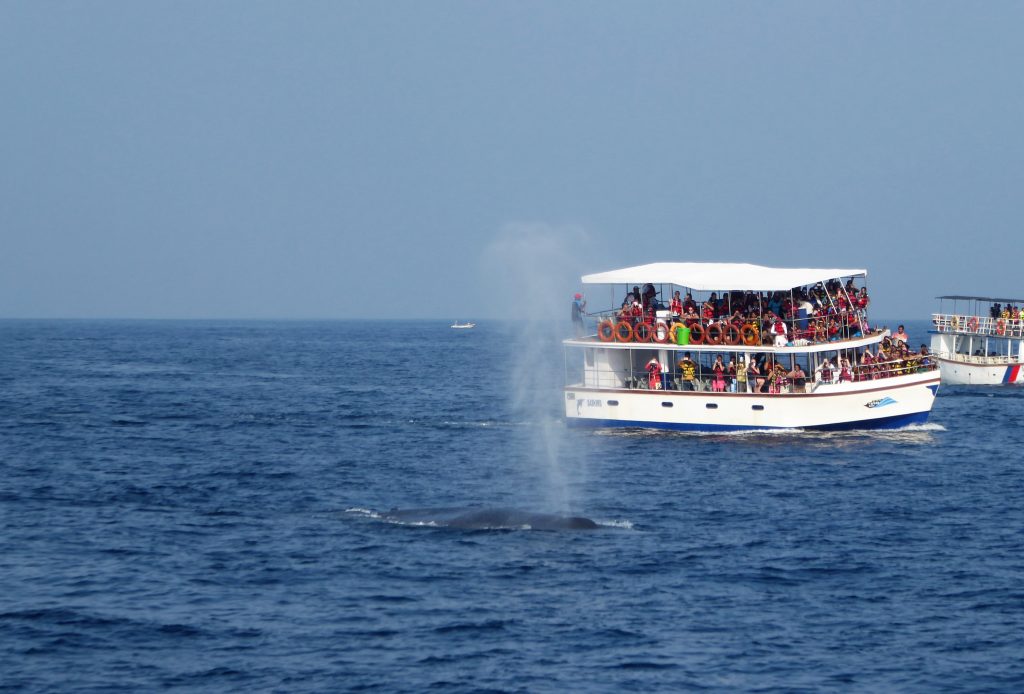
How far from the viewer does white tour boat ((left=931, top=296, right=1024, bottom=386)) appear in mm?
85062

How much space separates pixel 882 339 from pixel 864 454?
796 cm

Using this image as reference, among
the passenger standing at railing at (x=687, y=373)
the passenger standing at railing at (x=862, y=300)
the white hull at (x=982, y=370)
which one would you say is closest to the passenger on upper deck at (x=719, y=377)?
the passenger standing at railing at (x=687, y=373)

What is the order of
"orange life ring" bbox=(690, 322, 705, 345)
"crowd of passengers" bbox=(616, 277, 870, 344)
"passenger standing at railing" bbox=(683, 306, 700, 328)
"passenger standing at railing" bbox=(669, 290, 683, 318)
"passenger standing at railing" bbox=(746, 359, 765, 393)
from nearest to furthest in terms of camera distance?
"passenger standing at railing" bbox=(746, 359, 765, 393), "crowd of passengers" bbox=(616, 277, 870, 344), "orange life ring" bbox=(690, 322, 705, 345), "passenger standing at railing" bbox=(683, 306, 700, 328), "passenger standing at railing" bbox=(669, 290, 683, 318)

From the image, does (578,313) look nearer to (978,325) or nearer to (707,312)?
(707,312)

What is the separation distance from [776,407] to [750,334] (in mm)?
3253

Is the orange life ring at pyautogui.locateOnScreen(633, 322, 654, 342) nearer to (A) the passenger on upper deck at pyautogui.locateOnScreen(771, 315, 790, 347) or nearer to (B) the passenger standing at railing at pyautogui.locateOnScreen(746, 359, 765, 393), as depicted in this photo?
(B) the passenger standing at railing at pyautogui.locateOnScreen(746, 359, 765, 393)

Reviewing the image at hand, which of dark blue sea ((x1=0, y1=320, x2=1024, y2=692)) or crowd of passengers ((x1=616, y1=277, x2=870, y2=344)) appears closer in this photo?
dark blue sea ((x1=0, y1=320, x2=1024, y2=692))

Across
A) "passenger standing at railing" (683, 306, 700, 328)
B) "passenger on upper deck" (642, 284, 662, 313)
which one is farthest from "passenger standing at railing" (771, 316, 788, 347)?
"passenger on upper deck" (642, 284, 662, 313)

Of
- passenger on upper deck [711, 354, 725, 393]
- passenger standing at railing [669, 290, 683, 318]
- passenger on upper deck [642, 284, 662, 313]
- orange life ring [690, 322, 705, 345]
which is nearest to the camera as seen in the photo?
passenger on upper deck [711, 354, 725, 393]

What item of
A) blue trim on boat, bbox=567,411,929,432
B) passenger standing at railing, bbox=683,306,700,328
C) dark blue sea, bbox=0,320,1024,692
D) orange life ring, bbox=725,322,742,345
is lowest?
dark blue sea, bbox=0,320,1024,692

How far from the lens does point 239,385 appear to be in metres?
94.0

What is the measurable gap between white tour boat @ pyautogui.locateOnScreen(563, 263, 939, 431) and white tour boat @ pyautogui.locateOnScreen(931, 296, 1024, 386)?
3035cm

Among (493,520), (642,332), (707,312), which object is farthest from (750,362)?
(493,520)

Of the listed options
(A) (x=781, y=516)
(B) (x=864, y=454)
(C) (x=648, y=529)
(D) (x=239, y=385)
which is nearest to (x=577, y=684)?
(C) (x=648, y=529)
